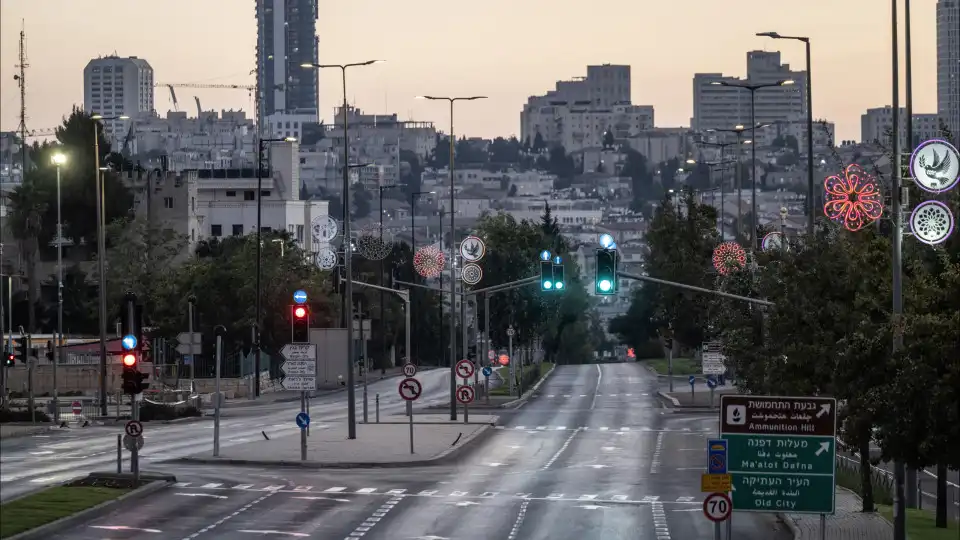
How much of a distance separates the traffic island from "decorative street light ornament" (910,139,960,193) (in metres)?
17.3

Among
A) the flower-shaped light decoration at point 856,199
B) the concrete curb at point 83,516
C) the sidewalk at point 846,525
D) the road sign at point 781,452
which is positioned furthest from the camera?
the flower-shaped light decoration at point 856,199

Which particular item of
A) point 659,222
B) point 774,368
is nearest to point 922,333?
point 774,368

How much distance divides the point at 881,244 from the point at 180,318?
234ft

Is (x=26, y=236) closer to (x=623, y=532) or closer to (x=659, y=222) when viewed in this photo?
(x=659, y=222)

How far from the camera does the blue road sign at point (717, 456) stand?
88.0 ft

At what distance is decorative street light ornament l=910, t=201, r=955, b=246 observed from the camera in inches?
1232

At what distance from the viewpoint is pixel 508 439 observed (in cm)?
6066

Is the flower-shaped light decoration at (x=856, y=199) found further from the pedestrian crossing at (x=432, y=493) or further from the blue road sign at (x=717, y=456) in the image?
the blue road sign at (x=717, y=456)

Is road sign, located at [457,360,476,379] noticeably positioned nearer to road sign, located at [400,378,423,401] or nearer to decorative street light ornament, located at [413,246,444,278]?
road sign, located at [400,378,423,401]

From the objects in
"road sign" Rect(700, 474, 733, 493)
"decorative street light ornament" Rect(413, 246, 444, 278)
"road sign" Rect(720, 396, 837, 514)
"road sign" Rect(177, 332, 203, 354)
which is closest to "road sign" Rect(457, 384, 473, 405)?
"road sign" Rect(177, 332, 203, 354)

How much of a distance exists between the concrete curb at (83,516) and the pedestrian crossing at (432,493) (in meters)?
1.39

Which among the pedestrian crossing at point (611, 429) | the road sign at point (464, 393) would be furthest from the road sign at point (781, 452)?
the pedestrian crossing at point (611, 429)

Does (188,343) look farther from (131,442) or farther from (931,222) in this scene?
(931,222)

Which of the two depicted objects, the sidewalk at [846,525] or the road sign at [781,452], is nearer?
the road sign at [781,452]
